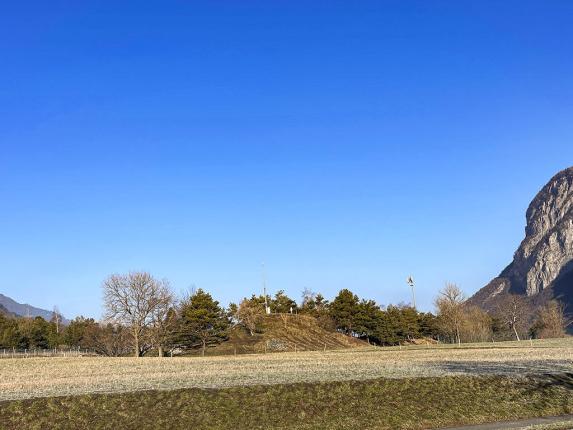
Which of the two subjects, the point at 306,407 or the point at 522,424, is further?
the point at 306,407

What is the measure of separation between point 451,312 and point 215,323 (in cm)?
5330

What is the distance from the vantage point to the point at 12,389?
3114 cm

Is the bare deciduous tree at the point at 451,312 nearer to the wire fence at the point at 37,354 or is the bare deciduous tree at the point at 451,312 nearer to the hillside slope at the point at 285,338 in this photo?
the hillside slope at the point at 285,338

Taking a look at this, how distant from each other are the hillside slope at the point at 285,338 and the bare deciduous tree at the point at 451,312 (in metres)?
19.6

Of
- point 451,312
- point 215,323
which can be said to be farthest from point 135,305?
point 451,312

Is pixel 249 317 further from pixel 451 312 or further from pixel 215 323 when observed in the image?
pixel 451 312

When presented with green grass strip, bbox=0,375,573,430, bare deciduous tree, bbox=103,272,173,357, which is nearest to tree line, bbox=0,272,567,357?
bare deciduous tree, bbox=103,272,173,357

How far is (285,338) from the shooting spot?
105 meters

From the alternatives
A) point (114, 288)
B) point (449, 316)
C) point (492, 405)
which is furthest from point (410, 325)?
point (492, 405)

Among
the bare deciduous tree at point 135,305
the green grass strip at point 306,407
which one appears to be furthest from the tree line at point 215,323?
the green grass strip at point 306,407

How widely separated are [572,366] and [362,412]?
22104 mm

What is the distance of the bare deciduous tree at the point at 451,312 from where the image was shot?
118 metres

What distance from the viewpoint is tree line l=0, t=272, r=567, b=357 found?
92750mm

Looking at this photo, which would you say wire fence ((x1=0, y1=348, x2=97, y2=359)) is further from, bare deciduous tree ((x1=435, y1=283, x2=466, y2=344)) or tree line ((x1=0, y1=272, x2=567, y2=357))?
bare deciduous tree ((x1=435, y1=283, x2=466, y2=344))
